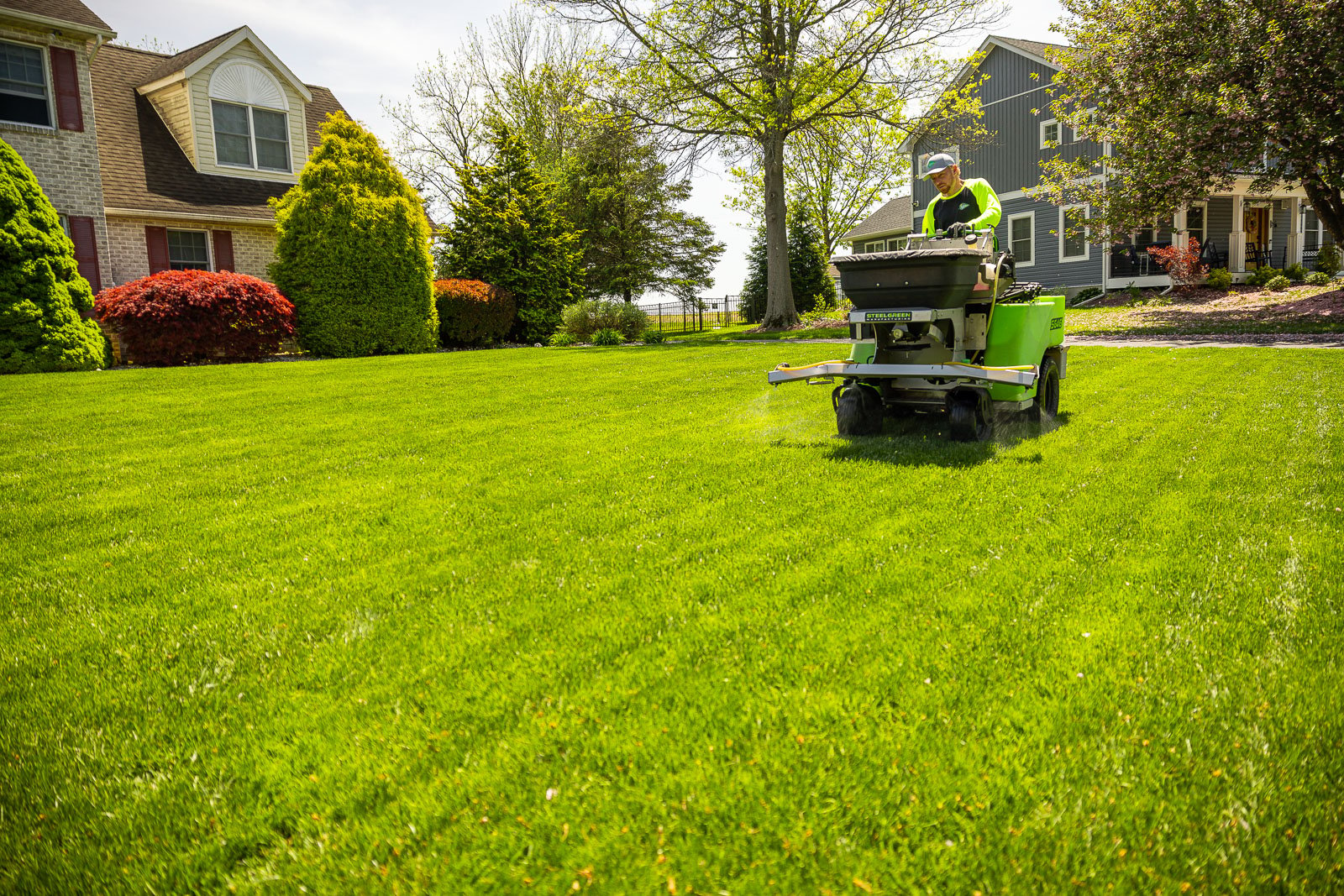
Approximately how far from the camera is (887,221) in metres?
36.3

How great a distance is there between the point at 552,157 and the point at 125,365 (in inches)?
857

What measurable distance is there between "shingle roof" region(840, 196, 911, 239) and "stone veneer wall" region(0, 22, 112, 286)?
27.4 metres

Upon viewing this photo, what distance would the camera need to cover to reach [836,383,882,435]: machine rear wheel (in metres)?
6.04

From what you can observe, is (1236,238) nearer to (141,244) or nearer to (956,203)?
(956,203)

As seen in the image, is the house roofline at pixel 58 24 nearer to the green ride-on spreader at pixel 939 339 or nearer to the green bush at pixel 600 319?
the green bush at pixel 600 319

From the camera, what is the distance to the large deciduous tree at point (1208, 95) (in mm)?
14234

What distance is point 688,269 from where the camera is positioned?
125 ft

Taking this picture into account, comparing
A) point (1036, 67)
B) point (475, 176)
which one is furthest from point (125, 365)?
point (1036, 67)

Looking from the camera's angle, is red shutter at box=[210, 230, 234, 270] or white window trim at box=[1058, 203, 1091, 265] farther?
white window trim at box=[1058, 203, 1091, 265]

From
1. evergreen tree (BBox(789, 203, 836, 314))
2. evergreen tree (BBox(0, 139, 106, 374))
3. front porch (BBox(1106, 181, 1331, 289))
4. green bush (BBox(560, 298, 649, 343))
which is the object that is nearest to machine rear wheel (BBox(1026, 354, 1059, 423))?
evergreen tree (BBox(0, 139, 106, 374))

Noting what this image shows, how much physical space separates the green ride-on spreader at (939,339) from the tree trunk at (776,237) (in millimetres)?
15563

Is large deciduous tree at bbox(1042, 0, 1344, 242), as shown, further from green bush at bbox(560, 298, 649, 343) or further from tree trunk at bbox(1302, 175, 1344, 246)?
green bush at bbox(560, 298, 649, 343)

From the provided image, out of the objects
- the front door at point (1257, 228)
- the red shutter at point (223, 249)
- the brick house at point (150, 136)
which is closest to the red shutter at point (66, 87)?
the brick house at point (150, 136)

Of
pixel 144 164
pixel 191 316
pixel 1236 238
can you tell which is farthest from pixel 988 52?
pixel 191 316
